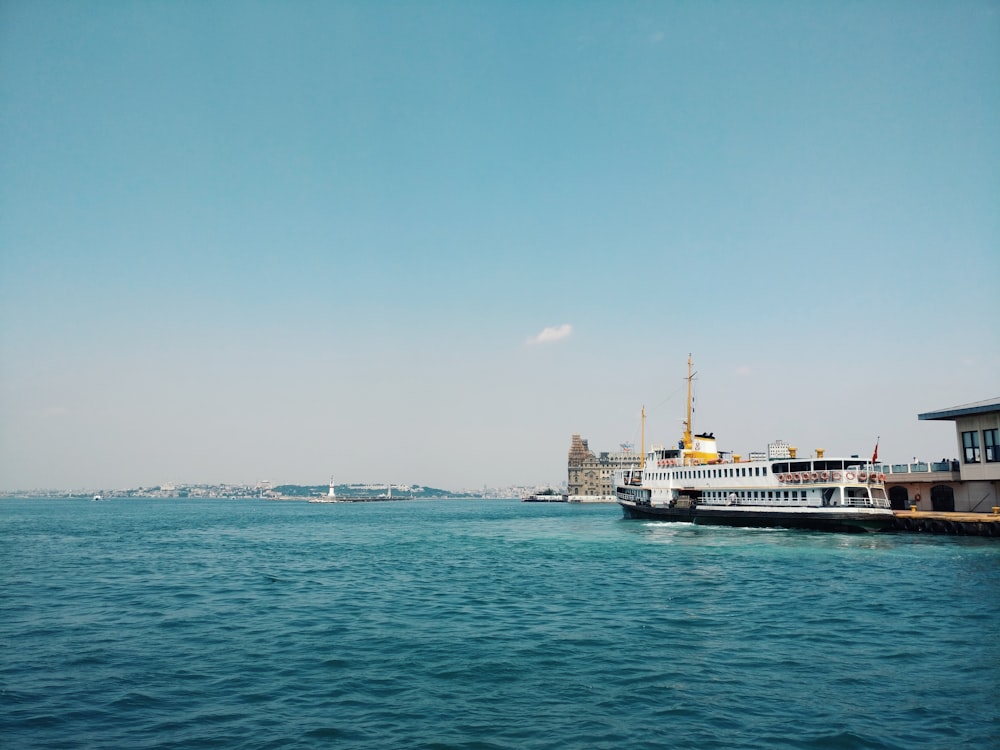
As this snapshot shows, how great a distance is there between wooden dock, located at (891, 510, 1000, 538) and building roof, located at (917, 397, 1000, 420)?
902cm

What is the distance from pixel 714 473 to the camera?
7356 centimetres

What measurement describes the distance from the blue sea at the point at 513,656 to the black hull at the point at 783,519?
15133mm

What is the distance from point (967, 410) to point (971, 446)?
4423 mm

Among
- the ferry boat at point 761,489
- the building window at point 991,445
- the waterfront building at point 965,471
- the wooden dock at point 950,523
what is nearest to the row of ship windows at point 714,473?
the ferry boat at point 761,489

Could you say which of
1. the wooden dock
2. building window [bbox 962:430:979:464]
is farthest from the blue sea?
building window [bbox 962:430:979:464]

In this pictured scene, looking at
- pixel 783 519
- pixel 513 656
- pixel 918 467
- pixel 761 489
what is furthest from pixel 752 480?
pixel 513 656

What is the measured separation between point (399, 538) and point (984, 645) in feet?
192

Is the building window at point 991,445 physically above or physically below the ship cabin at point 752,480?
above

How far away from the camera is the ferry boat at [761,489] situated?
2320 inches

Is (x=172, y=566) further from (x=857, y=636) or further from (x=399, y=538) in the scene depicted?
(x=857, y=636)

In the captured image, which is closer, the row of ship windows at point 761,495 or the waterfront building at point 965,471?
the waterfront building at point 965,471

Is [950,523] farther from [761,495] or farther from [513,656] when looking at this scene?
[513,656]

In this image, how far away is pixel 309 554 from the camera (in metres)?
53.7

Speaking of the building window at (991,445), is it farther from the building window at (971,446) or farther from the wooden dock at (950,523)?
the wooden dock at (950,523)
